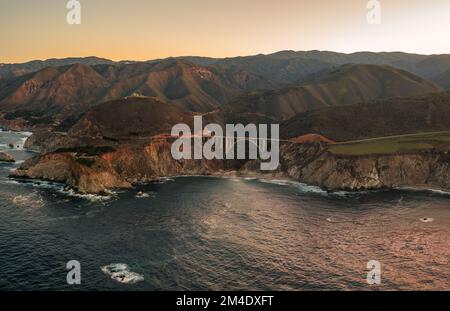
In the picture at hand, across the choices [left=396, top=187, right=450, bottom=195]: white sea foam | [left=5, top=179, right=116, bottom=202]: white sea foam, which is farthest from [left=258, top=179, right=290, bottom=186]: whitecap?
[left=5, top=179, right=116, bottom=202]: white sea foam

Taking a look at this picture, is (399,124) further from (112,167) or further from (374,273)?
(374,273)

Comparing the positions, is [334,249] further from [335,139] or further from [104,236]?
[335,139]

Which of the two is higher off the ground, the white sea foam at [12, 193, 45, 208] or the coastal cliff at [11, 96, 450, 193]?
the coastal cliff at [11, 96, 450, 193]

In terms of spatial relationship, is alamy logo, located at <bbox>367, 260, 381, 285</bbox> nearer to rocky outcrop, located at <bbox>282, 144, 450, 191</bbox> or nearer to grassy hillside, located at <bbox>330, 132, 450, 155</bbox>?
rocky outcrop, located at <bbox>282, 144, 450, 191</bbox>

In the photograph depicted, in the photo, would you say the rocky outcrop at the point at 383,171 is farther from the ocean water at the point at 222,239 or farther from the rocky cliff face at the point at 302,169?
the ocean water at the point at 222,239

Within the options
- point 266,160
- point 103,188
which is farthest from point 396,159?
point 103,188

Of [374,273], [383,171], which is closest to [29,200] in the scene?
[374,273]

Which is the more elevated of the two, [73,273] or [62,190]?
[62,190]
